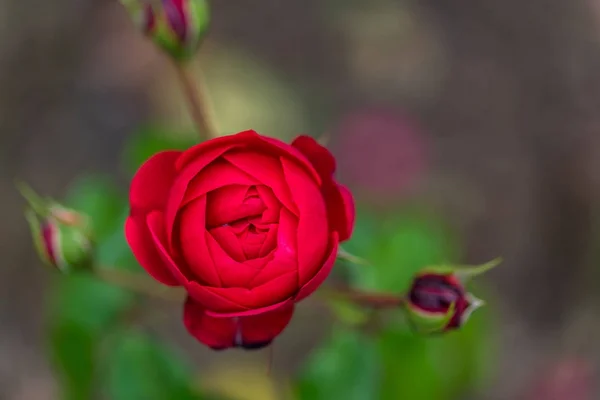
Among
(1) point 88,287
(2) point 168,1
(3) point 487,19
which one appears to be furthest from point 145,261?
(3) point 487,19

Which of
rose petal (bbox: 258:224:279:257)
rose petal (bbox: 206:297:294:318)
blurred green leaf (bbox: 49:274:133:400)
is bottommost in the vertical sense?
blurred green leaf (bbox: 49:274:133:400)

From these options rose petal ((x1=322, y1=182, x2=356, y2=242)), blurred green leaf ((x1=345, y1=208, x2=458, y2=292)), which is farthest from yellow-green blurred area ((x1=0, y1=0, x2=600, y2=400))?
rose petal ((x1=322, y1=182, x2=356, y2=242))

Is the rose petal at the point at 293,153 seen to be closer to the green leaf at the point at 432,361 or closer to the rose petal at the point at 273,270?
the rose petal at the point at 273,270

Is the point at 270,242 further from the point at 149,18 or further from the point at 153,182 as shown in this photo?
the point at 149,18

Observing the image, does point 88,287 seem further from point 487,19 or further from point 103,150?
point 487,19

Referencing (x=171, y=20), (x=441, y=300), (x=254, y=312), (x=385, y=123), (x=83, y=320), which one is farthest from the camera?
(x=385, y=123)

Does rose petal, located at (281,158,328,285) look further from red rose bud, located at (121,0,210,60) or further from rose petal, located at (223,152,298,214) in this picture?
red rose bud, located at (121,0,210,60)

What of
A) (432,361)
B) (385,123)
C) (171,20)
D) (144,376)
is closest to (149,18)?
(171,20)

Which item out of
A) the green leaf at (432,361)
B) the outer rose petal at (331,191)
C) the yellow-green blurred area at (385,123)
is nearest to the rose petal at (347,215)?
the outer rose petal at (331,191)
